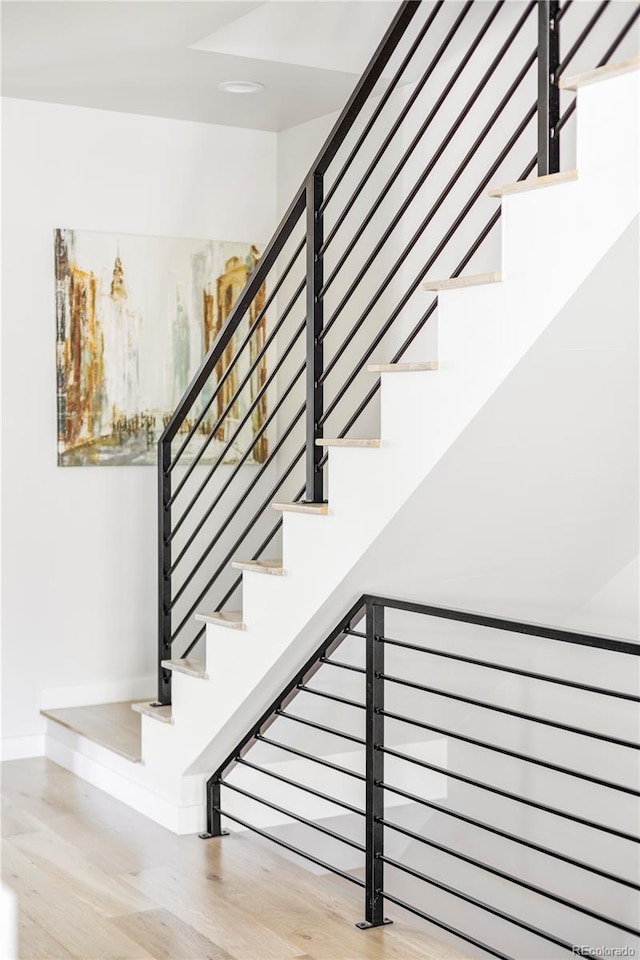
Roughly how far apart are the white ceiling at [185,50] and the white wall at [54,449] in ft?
0.80

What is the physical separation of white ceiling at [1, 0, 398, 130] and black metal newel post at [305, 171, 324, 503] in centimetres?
108

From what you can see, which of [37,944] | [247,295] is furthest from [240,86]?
[37,944]

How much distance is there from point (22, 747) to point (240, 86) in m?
2.99

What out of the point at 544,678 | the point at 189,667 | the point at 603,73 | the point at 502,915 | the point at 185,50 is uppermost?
the point at 185,50

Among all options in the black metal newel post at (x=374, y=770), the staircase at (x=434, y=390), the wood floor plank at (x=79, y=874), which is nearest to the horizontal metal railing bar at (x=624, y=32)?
the staircase at (x=434, y=390)

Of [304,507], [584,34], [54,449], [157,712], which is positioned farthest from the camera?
[54,449]

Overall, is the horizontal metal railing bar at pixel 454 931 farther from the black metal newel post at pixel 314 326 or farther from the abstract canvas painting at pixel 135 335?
the abstract canvas painting at pixel 135 335

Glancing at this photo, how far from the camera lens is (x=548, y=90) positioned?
2574 mm

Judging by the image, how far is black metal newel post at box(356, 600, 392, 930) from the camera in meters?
3.20

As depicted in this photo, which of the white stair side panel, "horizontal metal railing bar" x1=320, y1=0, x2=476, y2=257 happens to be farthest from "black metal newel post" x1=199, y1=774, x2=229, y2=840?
the white stair side panel

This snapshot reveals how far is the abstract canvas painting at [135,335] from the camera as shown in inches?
201

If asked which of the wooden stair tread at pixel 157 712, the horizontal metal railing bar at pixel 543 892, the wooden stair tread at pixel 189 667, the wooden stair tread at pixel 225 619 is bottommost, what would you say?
the horizontal metal railing bar at pixel 543 892

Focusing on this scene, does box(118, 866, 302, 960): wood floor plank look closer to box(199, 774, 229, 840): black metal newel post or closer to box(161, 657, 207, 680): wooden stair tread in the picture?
box(199, 774, 229, 840): black metal newel post

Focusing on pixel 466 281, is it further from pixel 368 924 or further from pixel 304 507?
pixel 368 924
